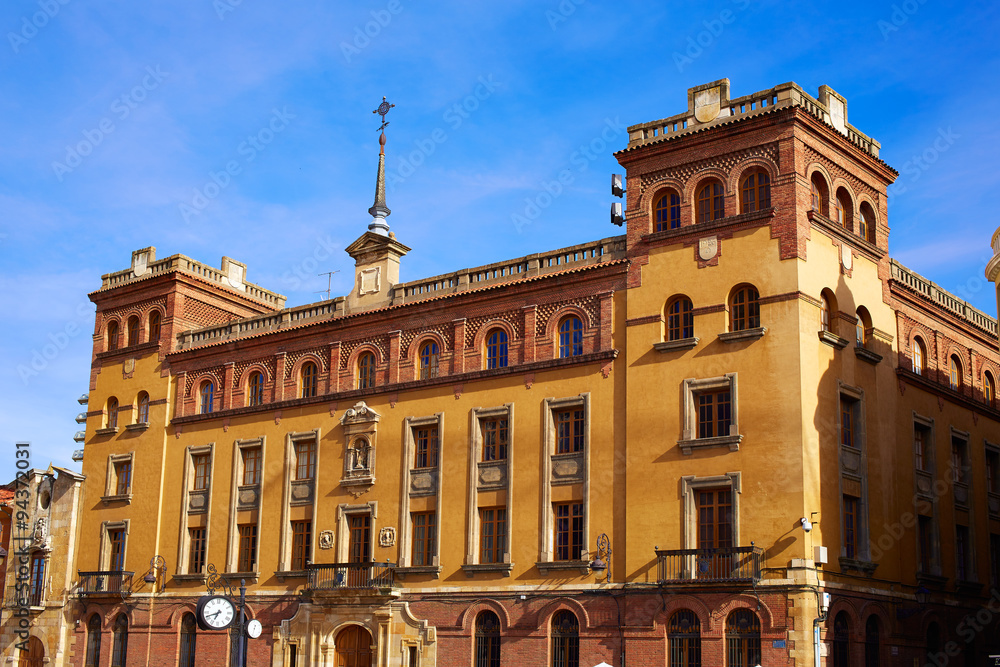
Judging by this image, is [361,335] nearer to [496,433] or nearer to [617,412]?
[496,433]

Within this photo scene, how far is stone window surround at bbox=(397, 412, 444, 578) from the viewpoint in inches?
1494

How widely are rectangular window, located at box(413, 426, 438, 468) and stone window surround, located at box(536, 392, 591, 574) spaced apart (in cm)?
400

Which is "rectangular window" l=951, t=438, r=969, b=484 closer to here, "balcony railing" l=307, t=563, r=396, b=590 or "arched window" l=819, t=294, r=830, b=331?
"arched window" l=819, t=294, r=830, b=331

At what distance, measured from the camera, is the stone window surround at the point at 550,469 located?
115 ft

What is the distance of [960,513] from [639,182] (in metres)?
15.4

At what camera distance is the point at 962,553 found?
38781 mm

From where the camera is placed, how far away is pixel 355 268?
143ft

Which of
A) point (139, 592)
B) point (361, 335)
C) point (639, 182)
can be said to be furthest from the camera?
point (139, 592)

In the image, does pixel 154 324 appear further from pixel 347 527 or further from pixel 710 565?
pixel 710 565

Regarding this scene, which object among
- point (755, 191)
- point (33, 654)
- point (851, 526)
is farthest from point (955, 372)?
point (33, 654)

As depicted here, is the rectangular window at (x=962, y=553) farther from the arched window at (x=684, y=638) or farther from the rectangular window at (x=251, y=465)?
the rectangular window at (x=251, y=465)

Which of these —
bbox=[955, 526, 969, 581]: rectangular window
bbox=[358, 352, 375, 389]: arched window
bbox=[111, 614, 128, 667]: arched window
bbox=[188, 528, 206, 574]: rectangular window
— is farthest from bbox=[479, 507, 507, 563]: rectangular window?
bbox=[111, 614, 128, 667]: arched window

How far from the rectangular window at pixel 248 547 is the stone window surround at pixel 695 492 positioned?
17.4 metres

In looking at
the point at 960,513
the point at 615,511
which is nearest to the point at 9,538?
the point at 615,511
